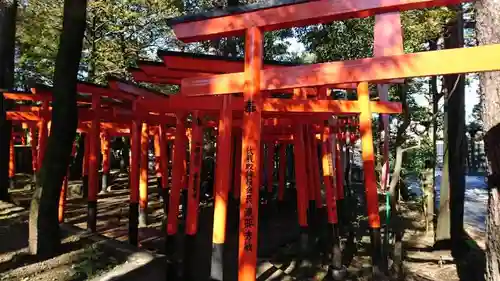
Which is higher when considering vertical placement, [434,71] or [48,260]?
[434,71]

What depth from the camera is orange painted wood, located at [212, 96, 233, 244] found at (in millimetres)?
5258

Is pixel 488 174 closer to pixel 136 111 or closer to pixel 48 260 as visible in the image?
pixel 48 260

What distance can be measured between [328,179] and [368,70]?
16.0 feet

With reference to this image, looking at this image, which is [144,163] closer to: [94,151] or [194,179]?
[94,151]

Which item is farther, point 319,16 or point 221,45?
point 221,45

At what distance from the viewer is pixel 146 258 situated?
624 centimetres

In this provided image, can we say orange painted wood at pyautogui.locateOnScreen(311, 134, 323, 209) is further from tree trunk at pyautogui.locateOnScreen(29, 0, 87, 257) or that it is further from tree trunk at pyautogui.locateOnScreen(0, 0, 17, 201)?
tree trunk at pyautogui.locateOnScreen(0, 0, 17, 201)

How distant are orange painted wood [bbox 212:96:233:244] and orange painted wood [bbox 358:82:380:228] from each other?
2045 millimetres

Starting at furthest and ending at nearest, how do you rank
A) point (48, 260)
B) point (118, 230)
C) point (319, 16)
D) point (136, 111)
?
1. point (118, 230)
2. point (136, 111)
3. point (48, 260)
4. point (319, 16)

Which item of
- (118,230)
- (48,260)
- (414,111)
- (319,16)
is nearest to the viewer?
(319,16)

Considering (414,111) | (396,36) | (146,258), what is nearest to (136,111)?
(146,258)

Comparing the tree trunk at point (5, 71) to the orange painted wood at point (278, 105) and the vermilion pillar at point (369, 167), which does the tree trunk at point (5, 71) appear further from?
the vermilion pillar at point (369, 167)

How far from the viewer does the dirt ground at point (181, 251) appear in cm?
587

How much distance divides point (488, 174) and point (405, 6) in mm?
1769
